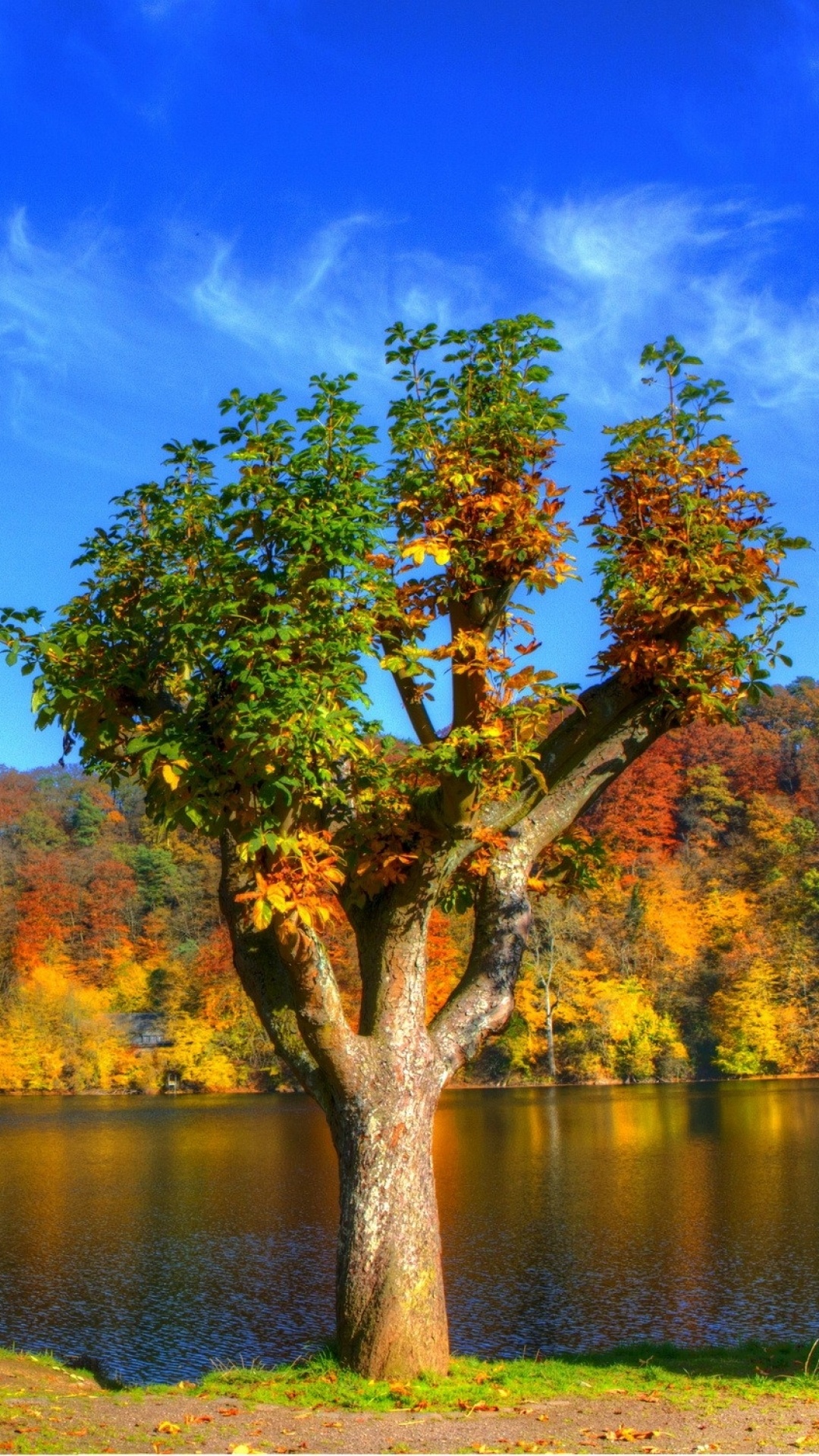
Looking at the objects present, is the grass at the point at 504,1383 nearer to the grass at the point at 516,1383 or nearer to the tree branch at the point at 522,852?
the grass at the point at 516,1383

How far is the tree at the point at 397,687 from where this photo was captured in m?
8.33

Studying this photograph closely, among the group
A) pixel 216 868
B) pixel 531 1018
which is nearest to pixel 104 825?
pixel 216 868

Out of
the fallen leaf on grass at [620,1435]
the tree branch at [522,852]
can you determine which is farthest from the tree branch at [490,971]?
the fallen leaf on grass at [620,1435]

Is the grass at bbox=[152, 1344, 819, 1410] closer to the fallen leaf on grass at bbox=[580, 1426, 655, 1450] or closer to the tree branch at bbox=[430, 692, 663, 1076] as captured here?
the fallen leaf on grass at bbox=[580, 1426, 655, 1450]

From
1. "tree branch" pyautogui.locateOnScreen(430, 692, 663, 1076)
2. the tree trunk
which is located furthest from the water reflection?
"tree branch" pyautogui.locateOnScreen(430, 692, 663, 1076)

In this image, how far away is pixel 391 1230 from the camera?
8883mm

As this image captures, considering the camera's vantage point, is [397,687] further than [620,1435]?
Yes

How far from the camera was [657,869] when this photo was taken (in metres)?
57.1

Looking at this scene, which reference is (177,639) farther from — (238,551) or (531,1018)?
(531,1018)

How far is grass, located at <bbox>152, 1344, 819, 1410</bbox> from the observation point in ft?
26.7

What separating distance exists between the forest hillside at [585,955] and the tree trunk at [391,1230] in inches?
1309

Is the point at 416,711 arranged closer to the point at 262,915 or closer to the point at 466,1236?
the point at 262,915

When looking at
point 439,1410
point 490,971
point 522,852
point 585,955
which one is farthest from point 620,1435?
point 585,955

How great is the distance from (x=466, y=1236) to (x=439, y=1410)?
1159 cm
